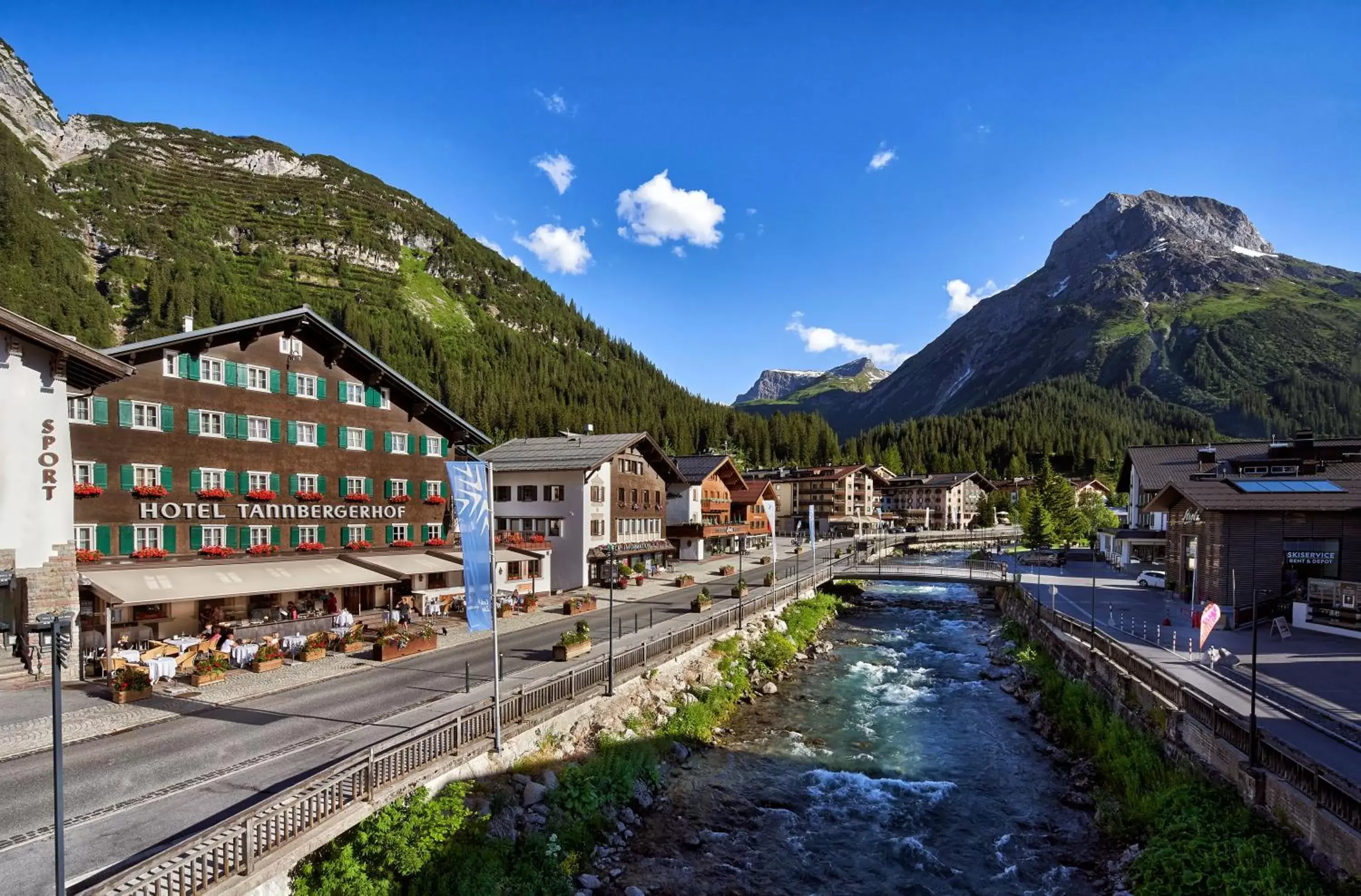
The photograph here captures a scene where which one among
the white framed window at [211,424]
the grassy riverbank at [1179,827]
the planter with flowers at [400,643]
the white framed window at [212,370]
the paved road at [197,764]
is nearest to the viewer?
the paved road at [197,764]

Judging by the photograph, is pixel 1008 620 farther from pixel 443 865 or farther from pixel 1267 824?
pixel 443 865

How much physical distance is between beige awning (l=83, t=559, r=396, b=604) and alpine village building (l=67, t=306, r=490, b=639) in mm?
85

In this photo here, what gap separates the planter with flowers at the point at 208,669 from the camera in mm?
22531

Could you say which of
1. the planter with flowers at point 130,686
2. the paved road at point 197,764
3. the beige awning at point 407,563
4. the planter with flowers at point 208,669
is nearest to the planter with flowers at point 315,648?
the planter with flowers at point 208,669

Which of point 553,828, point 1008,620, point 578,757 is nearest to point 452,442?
point 578,757

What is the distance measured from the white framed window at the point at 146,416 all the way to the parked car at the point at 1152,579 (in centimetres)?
6157

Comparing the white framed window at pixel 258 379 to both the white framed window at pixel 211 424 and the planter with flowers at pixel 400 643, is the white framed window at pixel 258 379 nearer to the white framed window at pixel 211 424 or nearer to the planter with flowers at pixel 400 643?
the white framed window at pixel 211 424

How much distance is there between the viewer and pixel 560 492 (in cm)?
4853

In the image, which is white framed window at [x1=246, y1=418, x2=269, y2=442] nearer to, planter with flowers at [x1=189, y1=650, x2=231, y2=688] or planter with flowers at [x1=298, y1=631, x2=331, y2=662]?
planter with flowers at [x1=298, y1=631, x2=331, y2=662]

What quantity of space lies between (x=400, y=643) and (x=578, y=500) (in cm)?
2105

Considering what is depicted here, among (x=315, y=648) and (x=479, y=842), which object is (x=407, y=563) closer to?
(x=315, y=648)

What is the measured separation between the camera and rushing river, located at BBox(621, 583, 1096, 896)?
16891mm

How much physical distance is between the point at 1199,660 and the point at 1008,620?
63.0ft

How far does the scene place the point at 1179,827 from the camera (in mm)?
16516
